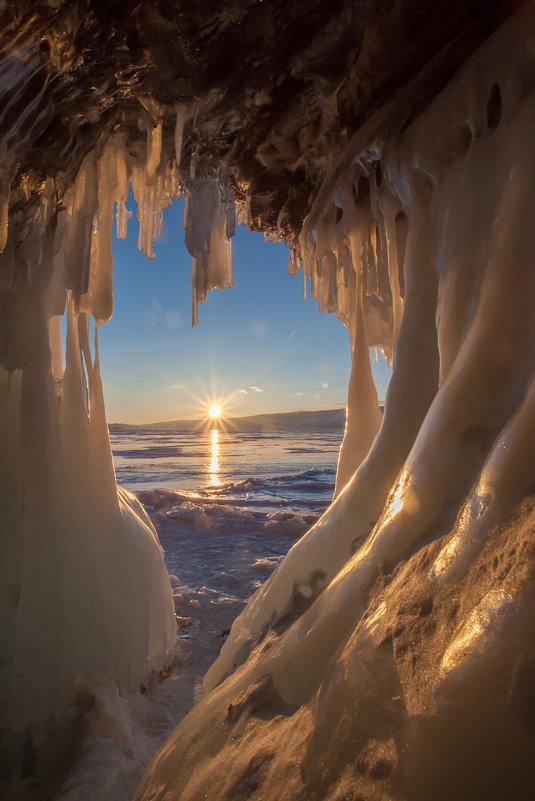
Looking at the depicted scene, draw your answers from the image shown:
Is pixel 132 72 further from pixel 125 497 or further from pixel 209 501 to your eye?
pixel 209 501

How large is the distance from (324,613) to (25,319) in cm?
215

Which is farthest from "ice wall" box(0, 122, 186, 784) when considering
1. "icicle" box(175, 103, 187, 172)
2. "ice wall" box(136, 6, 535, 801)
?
"ice wall" box(136, 6, 535, 801)

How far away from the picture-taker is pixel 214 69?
5.43 feet

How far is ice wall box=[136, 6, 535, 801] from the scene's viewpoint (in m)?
0.63

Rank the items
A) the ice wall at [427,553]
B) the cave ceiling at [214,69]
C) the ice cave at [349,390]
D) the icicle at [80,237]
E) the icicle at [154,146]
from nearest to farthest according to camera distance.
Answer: the ice wall at [427,553] < the ice cave at [349,390] < the cave ceiling at [214,69] < the icicle at [154,146] < the icicle at [80,237]

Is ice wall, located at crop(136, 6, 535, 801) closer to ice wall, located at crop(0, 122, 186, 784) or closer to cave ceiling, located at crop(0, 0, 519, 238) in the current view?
cave ceiling, located at crop(0, 0, 519, 238)

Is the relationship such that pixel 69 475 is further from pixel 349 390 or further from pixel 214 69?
pixel 214 69

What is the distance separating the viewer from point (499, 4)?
56.7 inches

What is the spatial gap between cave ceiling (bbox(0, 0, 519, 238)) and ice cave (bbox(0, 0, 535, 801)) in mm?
11

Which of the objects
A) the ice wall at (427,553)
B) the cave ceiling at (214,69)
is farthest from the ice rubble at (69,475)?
the ice wall at (427,553)

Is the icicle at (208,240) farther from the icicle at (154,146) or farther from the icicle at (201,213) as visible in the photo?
the icicle at (154,146)

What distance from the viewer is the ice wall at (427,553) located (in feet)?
2.07

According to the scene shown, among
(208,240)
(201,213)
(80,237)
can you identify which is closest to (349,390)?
(208,240)

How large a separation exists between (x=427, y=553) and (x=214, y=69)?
204 cm
